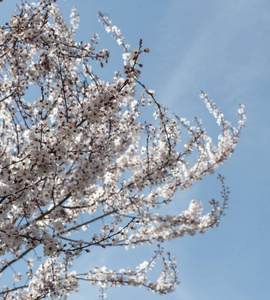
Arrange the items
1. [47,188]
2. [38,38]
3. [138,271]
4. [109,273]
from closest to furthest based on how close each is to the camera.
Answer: [38,38] < [47,188] < [109,273] < [138,271]

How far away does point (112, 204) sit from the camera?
9.41m

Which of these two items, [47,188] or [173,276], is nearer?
[47,188]

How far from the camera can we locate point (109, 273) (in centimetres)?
1022

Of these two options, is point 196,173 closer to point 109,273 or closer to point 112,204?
point 112,204

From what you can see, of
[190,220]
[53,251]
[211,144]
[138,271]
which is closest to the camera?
[53,251]

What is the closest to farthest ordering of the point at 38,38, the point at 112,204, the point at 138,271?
1. the point at 38,38
2. the point at 112,204
3. the point at 138,271

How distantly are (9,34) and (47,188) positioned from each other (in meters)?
4.12

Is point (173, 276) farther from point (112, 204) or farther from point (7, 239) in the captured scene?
point (7, 239)

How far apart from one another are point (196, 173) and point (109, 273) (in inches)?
198

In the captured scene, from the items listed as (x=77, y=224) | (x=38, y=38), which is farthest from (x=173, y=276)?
(x=38, y=38)

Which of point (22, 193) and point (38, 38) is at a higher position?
point (38, 38)

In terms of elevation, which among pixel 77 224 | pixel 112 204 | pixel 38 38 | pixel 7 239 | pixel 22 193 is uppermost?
pixel 38 38

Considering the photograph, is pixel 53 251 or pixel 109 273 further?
pixel 109 273

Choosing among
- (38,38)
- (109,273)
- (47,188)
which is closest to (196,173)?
(109,273)
